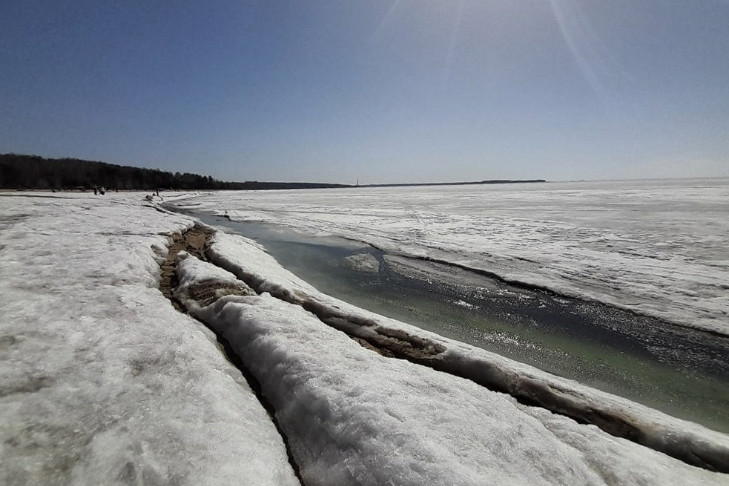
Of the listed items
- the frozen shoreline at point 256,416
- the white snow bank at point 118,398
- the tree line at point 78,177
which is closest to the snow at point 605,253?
the frozen shoreline at point 256,416

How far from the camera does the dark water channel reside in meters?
4.56

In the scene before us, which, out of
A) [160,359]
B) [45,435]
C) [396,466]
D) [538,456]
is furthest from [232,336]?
[538,456]

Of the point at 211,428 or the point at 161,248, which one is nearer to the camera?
the point at 211,428

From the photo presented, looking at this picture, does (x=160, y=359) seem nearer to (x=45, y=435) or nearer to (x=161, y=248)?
(x=45, y=435)

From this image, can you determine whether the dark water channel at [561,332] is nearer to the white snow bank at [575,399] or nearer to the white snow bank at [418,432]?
the white snow bank at [575,399]

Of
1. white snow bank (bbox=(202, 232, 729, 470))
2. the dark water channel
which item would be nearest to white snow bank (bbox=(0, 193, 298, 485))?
white snow bank (bbox=(202, 232, 729, 470))

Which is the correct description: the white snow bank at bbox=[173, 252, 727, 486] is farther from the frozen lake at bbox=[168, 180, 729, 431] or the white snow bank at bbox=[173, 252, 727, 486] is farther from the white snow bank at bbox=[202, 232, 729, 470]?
the frozen lake at bbox=[168, 180, 729, 431]

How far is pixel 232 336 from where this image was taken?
15.9ft

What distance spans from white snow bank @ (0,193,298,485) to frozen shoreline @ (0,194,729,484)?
0.05 ft

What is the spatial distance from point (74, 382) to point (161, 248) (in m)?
8.04

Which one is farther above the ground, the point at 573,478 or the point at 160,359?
the point at 160,359

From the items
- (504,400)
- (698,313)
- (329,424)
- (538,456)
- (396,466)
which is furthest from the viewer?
(698,313)

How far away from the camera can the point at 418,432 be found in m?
2.77

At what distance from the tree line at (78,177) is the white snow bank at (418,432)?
260 feet
